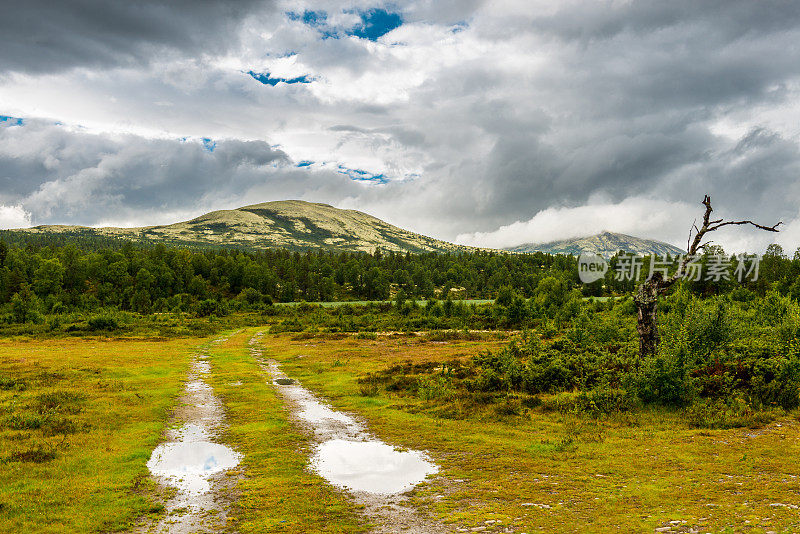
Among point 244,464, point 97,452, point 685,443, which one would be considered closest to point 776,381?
point 685,443

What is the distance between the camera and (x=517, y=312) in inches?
4267

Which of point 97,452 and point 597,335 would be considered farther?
point 597,335

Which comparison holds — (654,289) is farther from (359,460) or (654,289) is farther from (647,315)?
(359,460)

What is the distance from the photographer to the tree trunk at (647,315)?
26875 millimetres

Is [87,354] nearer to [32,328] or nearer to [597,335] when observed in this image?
[32,328]

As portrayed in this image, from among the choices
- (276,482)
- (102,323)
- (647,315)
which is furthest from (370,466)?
(102,323)

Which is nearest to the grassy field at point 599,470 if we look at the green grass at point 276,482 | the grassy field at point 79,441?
the green grass at point 276,482

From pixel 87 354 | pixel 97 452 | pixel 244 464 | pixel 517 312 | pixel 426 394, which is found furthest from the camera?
pixel 517 312

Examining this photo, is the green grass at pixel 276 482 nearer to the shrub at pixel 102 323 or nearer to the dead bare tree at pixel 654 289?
the dead bare tree at pixel 654 289

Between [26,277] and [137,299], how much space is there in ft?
160

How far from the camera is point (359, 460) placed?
17.3 metres

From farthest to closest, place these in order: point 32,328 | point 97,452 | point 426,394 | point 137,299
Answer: point 137,299, point 32,328, point 426,394, point 97,452

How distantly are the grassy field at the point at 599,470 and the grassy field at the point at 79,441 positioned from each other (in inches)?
393

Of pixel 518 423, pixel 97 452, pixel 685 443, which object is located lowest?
pixel 97 452
